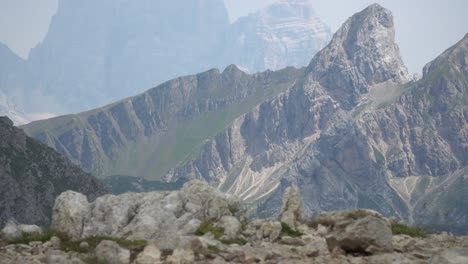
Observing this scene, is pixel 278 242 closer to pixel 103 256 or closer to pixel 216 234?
pixel 216 234

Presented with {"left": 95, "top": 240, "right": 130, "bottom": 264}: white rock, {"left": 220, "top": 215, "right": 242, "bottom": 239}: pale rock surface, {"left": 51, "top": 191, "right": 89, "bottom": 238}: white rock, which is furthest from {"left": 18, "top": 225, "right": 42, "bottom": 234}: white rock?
{"left": 220, "top": 215, "right": 242, "bottom": 239}: pale rock surface

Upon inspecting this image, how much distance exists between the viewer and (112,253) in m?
27.6

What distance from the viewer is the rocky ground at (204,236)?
27656 mm

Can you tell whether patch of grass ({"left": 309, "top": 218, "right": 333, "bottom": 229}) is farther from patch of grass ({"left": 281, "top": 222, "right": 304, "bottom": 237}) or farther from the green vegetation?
the green vegetation

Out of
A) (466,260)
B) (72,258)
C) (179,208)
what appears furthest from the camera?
(179,208)

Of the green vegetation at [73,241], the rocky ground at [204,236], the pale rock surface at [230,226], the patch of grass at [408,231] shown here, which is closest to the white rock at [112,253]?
the rocky ground at [204,236]

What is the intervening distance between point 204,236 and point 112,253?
7946mm

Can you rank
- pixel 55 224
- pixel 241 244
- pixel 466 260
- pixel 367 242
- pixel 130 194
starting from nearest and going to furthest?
1. pixel 466 260
2. pixel 367 242
3. pixel 241 244
4. pixel 55 224
5. pixel 130 194

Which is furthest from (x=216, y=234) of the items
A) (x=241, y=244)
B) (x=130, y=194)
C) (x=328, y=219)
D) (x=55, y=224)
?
(x=130, y=194)

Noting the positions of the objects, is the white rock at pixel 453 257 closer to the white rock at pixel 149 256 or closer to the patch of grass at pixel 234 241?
the white rock at pixel 149 256

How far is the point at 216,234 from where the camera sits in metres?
35.8

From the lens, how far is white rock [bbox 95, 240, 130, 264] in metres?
27.1

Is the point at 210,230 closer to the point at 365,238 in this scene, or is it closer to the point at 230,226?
the point at 230,226

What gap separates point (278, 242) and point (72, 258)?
468 inches
